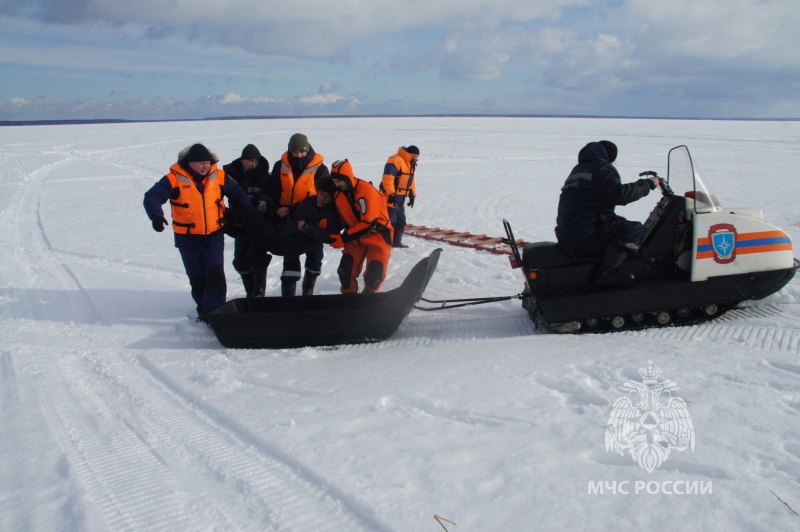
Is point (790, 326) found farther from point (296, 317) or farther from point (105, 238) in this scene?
point (105, 238)

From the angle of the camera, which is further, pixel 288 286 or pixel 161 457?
pixel 288 286

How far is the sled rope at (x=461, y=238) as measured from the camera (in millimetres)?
6755

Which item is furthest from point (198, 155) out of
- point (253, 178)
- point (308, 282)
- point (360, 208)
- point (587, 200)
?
point (587, 200)

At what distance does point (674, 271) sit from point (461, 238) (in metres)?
3.56

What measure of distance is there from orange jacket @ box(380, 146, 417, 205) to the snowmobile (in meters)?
3.70

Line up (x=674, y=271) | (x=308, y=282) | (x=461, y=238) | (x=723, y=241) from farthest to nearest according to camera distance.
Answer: (x=461, y=238)
(x=308, y=282)
(x=674, y=271)
(x=723, y=241)

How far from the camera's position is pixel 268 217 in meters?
5.07

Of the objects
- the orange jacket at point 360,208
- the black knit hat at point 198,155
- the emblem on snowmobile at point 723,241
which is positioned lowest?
the emblem on snowmobile at point 723,241

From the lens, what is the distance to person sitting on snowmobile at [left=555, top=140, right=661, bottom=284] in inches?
156

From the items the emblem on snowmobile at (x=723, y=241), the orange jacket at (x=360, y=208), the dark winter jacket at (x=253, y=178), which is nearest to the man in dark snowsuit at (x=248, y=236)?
the dark winter jacket at (x=253, y=178)

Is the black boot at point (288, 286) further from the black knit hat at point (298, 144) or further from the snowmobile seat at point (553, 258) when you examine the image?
the snowmobile seat at point (553, 258)

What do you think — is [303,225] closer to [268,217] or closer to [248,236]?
[268,217]

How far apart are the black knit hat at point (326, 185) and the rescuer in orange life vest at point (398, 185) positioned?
2.64 m

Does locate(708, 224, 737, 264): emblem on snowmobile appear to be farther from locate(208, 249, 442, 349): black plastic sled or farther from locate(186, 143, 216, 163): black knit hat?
locate(186, 143, 216, 163): black knit hat
